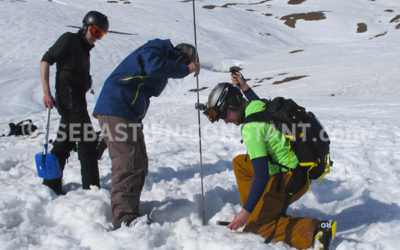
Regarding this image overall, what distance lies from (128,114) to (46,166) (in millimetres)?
1228

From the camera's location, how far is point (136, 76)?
3066 millimetres

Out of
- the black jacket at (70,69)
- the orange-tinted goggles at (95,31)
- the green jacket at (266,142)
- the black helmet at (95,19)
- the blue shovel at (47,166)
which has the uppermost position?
the black helmet at (95,19)

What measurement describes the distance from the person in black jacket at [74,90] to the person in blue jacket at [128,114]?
2.14 feet

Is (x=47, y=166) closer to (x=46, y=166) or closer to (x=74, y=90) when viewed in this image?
(x=46, y=166)

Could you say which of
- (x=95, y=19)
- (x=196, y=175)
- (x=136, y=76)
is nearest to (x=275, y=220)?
(x=136, y=76)

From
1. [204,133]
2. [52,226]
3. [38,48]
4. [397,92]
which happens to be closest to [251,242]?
[52,226]

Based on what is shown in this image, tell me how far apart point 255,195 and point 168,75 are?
4.16 ft

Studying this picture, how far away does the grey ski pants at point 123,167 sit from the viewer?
10.1 ft

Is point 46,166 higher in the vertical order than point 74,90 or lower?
lower

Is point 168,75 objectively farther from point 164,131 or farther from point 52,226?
point 164,131

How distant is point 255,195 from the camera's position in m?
2.65

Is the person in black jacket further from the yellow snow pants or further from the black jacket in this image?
the yellow snow pants

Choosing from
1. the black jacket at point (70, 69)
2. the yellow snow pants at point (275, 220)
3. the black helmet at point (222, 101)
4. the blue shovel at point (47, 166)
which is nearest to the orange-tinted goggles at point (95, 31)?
the black jacket at point (70, 69)

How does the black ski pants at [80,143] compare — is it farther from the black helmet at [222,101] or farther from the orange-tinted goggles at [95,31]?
the black helmet at [222,101]
